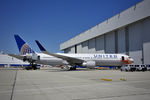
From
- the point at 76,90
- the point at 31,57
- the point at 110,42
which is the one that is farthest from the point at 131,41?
the point at 76,90

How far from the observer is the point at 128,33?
35531mm

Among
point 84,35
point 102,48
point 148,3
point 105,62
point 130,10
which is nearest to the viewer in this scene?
point 148,3

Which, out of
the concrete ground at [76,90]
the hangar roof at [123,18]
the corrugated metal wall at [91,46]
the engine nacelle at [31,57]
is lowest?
the concrete ground at [76,90]

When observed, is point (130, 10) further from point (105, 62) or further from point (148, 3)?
point (105, 62)

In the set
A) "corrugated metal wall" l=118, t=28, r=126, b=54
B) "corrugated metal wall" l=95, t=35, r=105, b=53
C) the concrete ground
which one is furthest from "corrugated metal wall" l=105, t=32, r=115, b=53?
the concrete ground

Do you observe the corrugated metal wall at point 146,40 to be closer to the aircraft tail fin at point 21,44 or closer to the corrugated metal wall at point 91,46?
the aircraft tail fin at point 21,44

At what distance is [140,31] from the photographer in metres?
31.5

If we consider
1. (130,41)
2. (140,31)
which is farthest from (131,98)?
(130,41)

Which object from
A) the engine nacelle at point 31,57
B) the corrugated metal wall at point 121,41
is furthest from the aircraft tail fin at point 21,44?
the corrugated metal wall at point 121,41

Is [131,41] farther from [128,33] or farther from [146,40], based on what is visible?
[146,40]

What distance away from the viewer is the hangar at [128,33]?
29566 mm

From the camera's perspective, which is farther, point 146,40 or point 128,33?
point 128,33

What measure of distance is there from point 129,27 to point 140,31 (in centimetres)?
403

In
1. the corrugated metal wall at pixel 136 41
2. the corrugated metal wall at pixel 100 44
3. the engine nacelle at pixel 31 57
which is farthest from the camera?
the corrugated metal wall at pixel 100 44
